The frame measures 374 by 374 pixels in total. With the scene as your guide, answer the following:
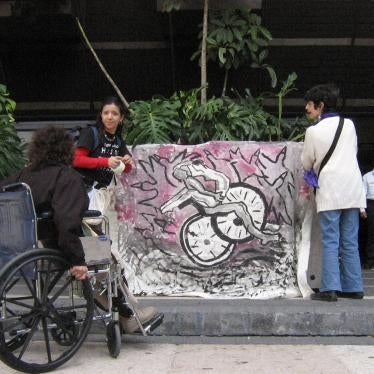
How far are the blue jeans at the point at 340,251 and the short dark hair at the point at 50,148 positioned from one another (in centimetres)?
218

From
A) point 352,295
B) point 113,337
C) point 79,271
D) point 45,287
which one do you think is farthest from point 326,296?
point 45,287

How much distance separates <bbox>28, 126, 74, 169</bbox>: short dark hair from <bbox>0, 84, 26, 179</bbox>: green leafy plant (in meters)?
2.31

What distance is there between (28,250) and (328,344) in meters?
2.27

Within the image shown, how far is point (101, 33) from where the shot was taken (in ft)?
30.1

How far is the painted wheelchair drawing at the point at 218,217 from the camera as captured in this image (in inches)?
211

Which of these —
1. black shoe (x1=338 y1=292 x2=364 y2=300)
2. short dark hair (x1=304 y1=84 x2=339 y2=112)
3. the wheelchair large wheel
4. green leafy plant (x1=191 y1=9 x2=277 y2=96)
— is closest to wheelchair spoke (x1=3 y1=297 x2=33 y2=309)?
the wheelchair large wheel

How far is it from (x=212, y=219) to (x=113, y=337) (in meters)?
1.63

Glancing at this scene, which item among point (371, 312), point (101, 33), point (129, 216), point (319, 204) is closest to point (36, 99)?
point (101, 33)

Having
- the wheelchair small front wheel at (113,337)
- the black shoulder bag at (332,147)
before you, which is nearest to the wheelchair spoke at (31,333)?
the wheelchair small front wheel at (113,337)

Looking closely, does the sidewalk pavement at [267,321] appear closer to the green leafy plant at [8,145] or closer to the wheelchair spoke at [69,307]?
the wheelchair spoke at [69,307]

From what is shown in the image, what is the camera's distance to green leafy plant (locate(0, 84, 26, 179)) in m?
6.26

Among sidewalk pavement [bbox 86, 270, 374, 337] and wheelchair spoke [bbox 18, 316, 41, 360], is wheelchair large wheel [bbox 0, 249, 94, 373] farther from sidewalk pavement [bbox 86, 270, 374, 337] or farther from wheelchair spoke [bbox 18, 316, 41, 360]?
sidewalk pavement [bbox 86, 270, 374, 337]

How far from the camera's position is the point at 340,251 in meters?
5.18

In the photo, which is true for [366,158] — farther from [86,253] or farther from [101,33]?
[86,253]
